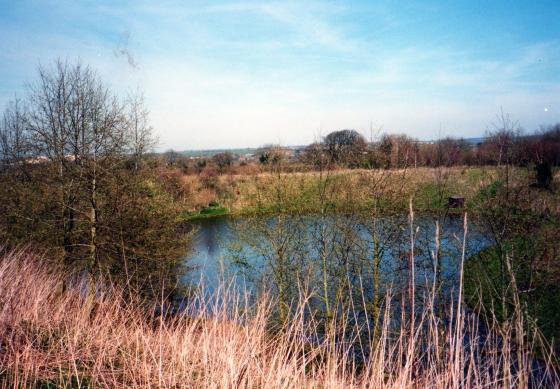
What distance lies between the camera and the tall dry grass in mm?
2934

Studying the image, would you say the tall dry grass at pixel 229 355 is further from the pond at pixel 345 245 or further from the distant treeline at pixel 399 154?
the distant treeline at pixel 399 154

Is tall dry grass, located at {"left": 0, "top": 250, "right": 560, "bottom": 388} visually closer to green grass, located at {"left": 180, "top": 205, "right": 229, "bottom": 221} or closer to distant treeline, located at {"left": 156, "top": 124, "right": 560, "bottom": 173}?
distant treeline, located at {"left": 156, "top": 124, "right": 560, "bottom": 173}

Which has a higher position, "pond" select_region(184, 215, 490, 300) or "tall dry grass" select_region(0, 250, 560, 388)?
"tall dry grass" select_region(0, 250, 560, 388)

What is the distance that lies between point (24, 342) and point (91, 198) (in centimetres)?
829

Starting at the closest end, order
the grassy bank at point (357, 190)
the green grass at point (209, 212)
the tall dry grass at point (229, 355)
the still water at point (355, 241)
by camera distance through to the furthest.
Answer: the tall dry grass at point (229, 355) < the still water at point (355, 241) < the grassy bank at point (357, 190) < the green grass at point (209, 212)

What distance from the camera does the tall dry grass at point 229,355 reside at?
9.62ft

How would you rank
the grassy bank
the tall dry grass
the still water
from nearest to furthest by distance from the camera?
A: 1. the tall dry grass
2. the still water
3. the grassy bank

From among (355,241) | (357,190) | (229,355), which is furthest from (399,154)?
(229,355)

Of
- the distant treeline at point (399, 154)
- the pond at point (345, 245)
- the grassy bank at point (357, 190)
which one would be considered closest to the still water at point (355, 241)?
the pond at point (345, 245)

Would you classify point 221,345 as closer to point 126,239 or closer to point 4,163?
point 126,239

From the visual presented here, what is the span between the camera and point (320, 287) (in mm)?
Result: 15086

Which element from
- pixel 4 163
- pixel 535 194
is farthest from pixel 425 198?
pixel 4 163

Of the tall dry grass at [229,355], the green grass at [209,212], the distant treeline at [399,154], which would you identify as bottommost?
the green grass at [209,212]

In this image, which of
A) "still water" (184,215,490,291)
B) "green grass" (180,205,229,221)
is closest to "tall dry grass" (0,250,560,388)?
"still water" (184,215,490,291)
